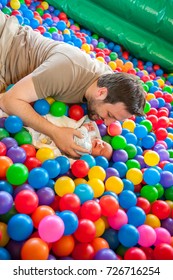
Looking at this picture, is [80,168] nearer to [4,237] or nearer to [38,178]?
[38,178]

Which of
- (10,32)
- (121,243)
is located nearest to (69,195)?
(121,243)

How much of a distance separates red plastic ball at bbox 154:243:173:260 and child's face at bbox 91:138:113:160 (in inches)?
17.9

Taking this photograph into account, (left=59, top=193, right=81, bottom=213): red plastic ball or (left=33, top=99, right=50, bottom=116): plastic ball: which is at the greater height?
(left=33, top=99, right=50, bottom=116): plastic ball

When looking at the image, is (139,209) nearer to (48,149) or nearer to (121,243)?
(121,243)

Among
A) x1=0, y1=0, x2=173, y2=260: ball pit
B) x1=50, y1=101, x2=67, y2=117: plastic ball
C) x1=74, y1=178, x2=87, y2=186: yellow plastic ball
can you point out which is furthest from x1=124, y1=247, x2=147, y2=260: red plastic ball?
x1=50, y1=101, x2=67, y2=117: plastic ball

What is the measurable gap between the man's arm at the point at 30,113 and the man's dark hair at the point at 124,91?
0.68 ft

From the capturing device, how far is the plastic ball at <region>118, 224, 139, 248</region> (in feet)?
2.86

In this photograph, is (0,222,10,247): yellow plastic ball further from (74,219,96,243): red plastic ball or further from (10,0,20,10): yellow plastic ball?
(10,0,20,10): yellow plastic ball

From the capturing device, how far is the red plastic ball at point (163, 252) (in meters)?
0.84

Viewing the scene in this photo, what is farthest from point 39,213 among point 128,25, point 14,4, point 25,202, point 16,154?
point 128,25

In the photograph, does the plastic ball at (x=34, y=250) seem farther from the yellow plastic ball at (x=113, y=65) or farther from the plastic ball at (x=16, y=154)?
the yellow plastic ball at (x=113, y=65)

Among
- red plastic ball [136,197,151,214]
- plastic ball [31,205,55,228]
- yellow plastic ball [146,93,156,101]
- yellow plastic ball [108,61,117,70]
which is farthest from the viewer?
yellow plastic ball [108,61,117,70]

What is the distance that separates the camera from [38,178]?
94 cm
